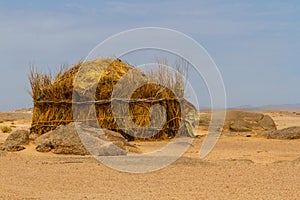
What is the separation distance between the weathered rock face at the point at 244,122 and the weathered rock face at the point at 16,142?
10754 millimetres

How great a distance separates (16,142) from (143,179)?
6866 mm

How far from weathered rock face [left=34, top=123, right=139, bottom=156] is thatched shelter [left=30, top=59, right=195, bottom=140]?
179 inches

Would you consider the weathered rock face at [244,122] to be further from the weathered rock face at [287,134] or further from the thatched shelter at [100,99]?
the thatched shelter at [100,99]

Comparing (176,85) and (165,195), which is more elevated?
(176,85)

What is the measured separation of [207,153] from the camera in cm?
1636

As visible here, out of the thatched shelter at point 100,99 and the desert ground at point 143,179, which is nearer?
the desert ground at point 143,179

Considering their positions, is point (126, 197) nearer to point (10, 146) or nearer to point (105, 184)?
point (105, 184)

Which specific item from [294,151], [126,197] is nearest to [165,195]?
[126,197]

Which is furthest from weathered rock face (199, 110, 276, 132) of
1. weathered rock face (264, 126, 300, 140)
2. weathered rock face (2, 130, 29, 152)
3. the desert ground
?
weathered rock face (2, 130, 29, 152)

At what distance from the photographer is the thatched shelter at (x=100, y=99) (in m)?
20.4

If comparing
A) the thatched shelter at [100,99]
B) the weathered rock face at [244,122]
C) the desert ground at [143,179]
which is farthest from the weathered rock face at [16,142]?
the weathered rock face at [244,122]

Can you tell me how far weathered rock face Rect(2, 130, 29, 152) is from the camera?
52.0ft

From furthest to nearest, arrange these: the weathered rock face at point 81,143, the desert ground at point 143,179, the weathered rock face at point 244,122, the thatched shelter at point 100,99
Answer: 1. the weathered rock face at point 244,122
2. the thatched shelter at point 100,99
3. the weathered rock face at point 81,143
4. the desert ground at point 143,179

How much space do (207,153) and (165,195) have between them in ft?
25.6
